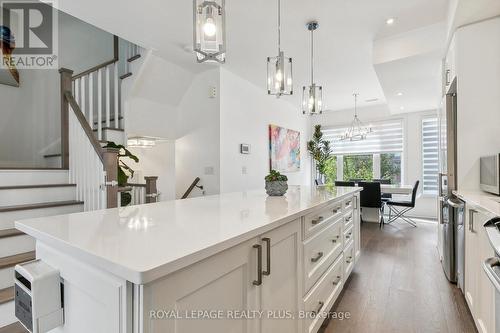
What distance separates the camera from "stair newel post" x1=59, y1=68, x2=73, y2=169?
10.2 ft

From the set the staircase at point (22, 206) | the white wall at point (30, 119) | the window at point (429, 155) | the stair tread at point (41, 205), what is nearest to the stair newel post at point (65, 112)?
the staircase at point (22, 206)

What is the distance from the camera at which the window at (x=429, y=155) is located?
6.00 m

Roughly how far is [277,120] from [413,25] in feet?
10.3

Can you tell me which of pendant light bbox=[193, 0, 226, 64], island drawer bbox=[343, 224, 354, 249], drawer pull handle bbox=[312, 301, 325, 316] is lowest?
drawer pull handle bbox=[312, 301, 325, 316]

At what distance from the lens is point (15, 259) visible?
2.07m

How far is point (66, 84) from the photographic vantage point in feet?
10.3

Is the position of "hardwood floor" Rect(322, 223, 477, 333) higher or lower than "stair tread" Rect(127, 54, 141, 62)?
lower

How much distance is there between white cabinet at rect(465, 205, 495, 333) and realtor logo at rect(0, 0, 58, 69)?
19.0 feet

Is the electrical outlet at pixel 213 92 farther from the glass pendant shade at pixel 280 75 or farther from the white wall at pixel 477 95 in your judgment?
the white wall at pixel 477 95

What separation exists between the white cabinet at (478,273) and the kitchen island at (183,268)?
0.95 meters

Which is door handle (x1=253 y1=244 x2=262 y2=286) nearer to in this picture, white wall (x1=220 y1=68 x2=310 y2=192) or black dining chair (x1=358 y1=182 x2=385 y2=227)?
white wall (x1=220 y1=68 x2=310 y2=192)

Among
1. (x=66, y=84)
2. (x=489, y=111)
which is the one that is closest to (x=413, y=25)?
(x=489, y=111)

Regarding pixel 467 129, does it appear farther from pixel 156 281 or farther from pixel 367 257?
pixel 156 281

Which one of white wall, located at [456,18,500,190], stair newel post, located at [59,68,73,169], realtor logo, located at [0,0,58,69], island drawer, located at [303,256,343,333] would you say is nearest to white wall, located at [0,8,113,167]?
realtor logo, located at [0,0,58,69]
